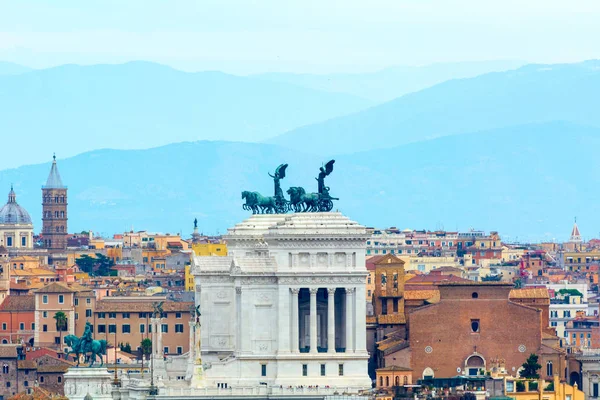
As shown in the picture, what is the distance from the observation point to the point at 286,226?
11712 cm

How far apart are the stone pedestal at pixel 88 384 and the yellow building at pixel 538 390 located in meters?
17.5

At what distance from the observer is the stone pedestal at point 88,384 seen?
340ft

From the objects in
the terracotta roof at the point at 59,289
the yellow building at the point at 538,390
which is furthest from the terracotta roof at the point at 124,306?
the yellow building at the point at 538,390

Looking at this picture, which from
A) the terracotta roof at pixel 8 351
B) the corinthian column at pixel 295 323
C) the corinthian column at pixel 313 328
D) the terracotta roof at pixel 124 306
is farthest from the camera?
the terracotta roof at pixel 124 306

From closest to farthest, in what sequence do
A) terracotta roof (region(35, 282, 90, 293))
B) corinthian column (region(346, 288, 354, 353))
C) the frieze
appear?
the frieze → corinthian column (region(346, 288, 354, 353)) → terracotta roof (region(35, 282, 90, 293))

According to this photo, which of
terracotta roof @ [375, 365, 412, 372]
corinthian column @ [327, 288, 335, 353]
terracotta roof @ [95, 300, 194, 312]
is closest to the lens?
corinthian column @ [327, 288, 335, 353]

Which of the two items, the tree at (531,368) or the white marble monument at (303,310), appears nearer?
the white marble monument at (303,310)

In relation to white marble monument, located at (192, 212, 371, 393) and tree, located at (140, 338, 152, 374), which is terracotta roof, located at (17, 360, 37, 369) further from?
white marble monument, located at (192, 212, 371, 393)

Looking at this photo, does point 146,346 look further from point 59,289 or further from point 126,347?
point 59,289

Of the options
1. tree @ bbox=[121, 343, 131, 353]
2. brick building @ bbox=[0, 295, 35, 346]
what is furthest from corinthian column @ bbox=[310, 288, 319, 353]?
brick building @ bbox=[0, 295, 35, 346]

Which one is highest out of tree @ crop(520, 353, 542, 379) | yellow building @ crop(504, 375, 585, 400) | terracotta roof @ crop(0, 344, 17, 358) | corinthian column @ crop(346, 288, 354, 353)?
corinthian column @ crop(346, 288, 354, 353)

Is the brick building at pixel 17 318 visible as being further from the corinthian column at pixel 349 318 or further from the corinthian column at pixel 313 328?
the corinthian column at pixel 349 318

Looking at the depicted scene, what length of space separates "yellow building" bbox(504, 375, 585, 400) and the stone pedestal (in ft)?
57.5

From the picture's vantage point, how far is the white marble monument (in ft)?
379
